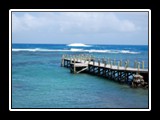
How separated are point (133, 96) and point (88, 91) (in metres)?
2.19

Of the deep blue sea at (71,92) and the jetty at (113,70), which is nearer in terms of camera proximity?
the deep blue sea at (71,92)

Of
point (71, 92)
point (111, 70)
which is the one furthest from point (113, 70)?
point (71, 92)

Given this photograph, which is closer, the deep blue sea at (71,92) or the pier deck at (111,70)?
the deep blue sea at (71,92)

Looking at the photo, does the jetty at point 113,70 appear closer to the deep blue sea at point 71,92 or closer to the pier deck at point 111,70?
the pier deck at point 111,70

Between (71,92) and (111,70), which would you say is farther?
(111,70)

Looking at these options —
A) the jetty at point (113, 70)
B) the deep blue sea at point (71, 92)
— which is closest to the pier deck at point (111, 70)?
the jetty at point (113, 70)

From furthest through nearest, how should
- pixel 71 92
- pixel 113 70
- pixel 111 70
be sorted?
pixel 111 70 → pixel 113 70 → pixel 71 92

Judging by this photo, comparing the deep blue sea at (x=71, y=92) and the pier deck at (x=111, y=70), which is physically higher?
the pier deck at (x=111, y=70)

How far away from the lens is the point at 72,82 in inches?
672

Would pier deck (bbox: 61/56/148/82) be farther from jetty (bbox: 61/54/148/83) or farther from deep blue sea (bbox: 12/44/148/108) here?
deep blue sea (bbox: 12/44/148/108)

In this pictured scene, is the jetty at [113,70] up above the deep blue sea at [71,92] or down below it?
above

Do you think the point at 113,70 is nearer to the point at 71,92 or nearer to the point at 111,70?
the point at 111,70
